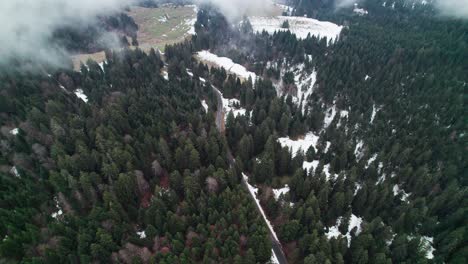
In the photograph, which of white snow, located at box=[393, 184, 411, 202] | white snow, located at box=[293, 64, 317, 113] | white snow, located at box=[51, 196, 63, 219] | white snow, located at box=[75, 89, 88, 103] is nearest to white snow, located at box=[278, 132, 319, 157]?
white snow, located at box=[393, 184, 411, 202]

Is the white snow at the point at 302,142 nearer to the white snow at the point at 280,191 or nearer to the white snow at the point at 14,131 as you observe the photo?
the white snow at the point at 280,191

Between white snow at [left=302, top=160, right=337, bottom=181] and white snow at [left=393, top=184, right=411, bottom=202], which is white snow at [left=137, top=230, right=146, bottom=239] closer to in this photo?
white snow at [left=302, top=160, right=337, bottom=181]

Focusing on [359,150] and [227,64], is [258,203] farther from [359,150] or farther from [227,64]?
[227,64]

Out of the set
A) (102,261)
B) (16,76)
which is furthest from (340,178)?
(16,76)

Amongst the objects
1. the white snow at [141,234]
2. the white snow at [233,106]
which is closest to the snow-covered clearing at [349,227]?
the white snow at [141,234]

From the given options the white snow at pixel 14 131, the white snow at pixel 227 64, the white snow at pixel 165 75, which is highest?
the white snow at pixel 227 64

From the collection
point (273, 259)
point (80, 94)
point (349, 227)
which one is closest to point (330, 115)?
point (349, 227)

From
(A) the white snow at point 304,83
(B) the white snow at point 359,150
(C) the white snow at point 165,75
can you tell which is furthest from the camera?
(A) the white snow at point 304,83
